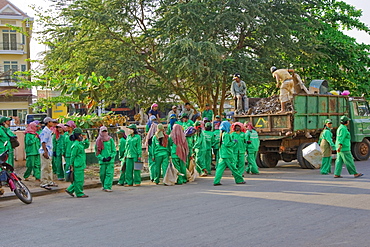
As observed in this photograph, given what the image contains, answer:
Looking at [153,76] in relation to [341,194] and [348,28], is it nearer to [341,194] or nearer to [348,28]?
[348,28]

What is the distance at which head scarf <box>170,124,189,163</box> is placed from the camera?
40.1ft

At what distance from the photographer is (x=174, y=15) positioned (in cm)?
2270

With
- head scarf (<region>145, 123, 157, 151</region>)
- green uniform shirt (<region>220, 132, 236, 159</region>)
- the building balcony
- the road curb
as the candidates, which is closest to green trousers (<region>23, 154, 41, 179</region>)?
the road curb

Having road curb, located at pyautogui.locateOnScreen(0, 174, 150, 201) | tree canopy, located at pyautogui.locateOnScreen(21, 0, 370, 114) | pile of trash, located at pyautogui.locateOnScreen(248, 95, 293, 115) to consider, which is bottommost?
road curb, located at pyautogui.locateOnScreen(0, 174, 150, 201)

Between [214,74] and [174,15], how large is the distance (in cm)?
358

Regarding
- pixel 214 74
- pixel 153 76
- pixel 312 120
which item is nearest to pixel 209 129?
pixel 312 120

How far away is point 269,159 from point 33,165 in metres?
8.00

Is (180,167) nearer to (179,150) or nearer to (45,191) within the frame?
(179,150)

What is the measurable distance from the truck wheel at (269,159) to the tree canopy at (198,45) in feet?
20.6

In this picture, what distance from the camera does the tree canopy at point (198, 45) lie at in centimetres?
2230

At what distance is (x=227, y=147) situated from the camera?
37.5 feet

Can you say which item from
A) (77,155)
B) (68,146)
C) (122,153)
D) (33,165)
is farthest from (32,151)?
(77,155)

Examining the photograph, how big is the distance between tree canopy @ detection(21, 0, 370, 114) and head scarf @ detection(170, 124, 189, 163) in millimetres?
8749

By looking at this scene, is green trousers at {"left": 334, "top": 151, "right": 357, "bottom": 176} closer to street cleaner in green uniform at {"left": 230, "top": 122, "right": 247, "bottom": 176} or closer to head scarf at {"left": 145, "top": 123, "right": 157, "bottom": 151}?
street cleaner in green uniform at {"left": 230, "top": 122, "right": 247, "bottom": 176}
